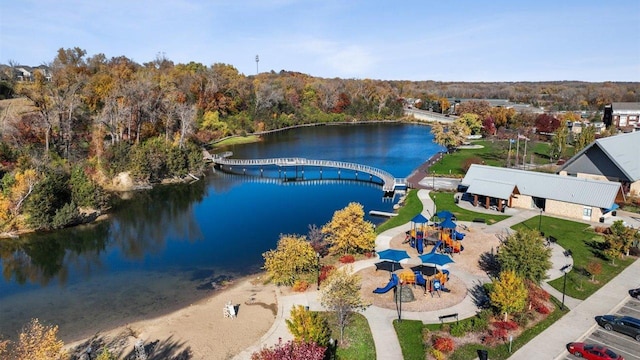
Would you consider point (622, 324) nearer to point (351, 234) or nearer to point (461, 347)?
point (461, 347)

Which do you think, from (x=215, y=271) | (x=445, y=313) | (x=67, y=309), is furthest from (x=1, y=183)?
(x=445, y=313)

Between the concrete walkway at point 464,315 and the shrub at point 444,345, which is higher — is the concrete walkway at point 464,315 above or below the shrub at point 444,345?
below

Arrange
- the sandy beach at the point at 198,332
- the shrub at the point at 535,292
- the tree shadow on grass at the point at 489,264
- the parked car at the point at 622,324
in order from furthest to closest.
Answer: the tree shadow on grass at the point at 489,264 → the shrub at the point at 535,292 → the sandy beach at the point at 198,332 → the parked car at the point at 622,324

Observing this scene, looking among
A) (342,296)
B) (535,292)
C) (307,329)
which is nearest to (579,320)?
(535,292)

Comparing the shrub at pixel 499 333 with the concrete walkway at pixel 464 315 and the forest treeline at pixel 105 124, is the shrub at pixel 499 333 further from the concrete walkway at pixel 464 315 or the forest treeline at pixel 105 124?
the forest treeline at pixel 105 124

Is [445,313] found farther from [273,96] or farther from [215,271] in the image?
[273,96]

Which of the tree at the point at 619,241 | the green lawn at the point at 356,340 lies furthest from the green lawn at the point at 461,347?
the tree at the point at 619,241
